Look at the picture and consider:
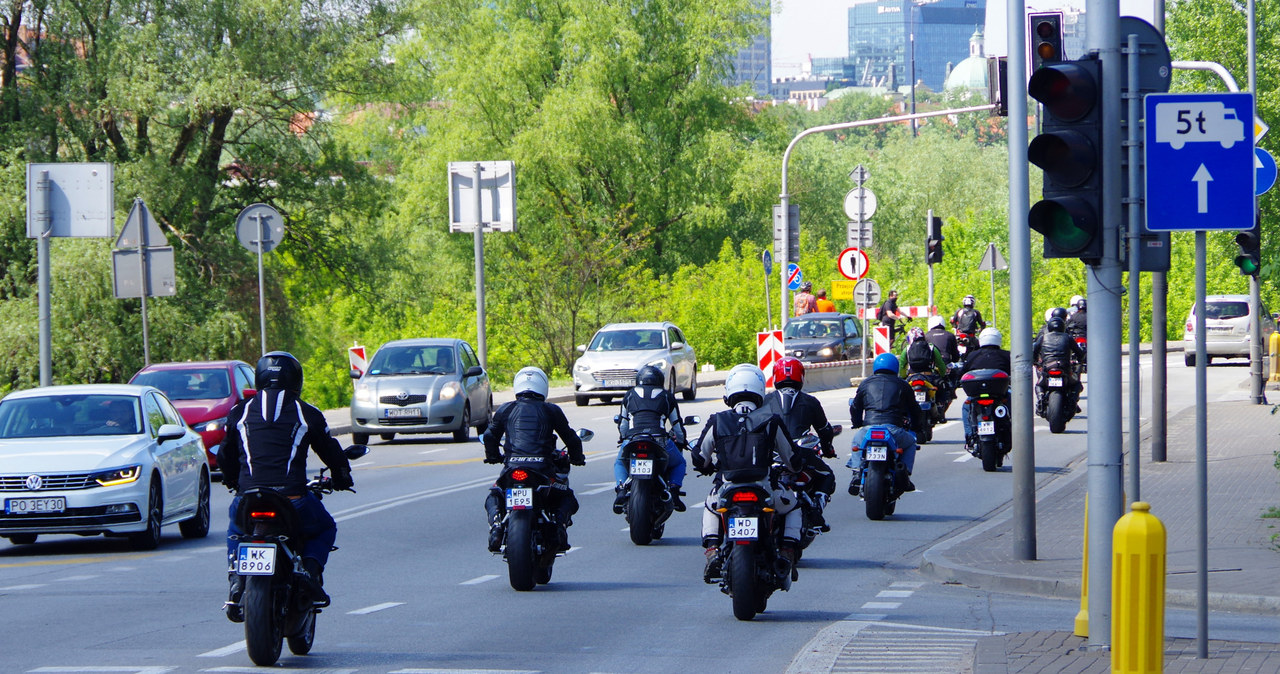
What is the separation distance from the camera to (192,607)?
11.4 m

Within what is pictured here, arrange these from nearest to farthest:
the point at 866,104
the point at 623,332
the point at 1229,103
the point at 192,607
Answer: the point at 1229,103 → the point at 192,607 → the point at 623,332 → the point at 866,104

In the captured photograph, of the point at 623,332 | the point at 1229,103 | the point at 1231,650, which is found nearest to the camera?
the point at 1229,103

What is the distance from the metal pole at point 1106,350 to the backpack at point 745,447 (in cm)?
254

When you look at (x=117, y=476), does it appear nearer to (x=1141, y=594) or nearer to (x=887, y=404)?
(x=887, y=404)

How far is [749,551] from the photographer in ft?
34.0

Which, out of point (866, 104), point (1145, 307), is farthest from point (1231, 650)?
point (866, 104)

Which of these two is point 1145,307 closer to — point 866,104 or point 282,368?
point 282,368

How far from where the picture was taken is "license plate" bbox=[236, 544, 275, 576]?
869cm

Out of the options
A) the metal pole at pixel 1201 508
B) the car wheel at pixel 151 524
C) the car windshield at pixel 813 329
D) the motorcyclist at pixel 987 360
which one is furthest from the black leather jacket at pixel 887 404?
the car windshield at pixel 813 329

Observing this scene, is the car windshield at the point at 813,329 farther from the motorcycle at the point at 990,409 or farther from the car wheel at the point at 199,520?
the car wheel at the point at 199,520

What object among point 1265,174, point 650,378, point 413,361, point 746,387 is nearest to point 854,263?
point 413,361

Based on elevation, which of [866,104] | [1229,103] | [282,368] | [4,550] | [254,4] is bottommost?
[4,550]

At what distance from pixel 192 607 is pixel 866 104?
610 ft

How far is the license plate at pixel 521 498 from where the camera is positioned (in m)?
11.9
